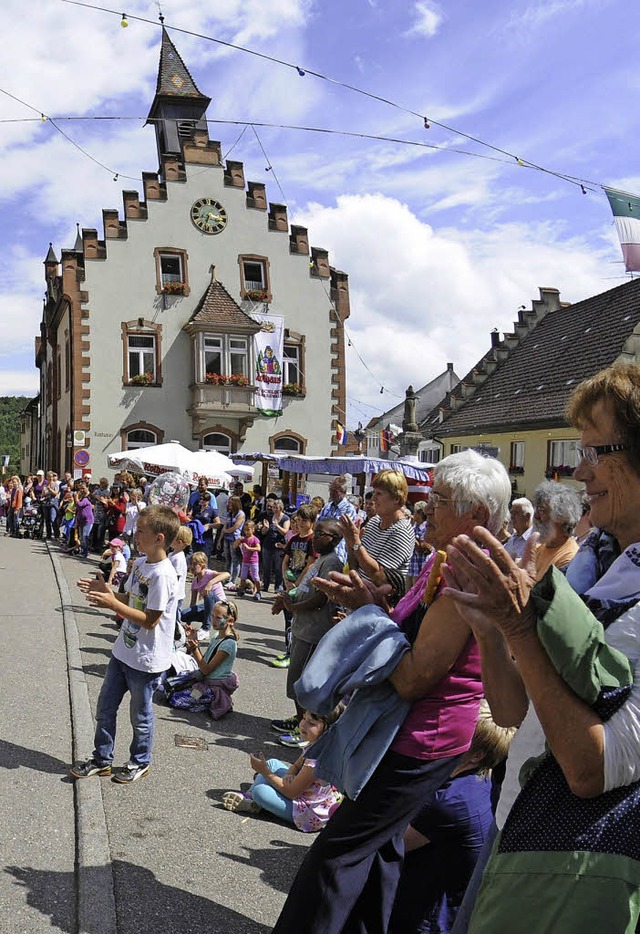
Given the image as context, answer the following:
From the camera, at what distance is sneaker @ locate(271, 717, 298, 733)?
6508 millimetres

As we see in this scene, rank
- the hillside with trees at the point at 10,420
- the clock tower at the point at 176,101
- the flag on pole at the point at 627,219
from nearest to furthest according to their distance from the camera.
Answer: the flag on pole at the point at 627,219, the clock tower at the point at 176,101, the hillside with trees at the point at 10,420

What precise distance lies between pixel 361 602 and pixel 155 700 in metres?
4.90

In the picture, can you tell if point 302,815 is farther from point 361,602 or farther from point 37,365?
point 37,365

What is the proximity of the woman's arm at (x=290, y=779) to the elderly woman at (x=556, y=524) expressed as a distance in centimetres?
176

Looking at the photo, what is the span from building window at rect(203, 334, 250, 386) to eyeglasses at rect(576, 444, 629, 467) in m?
29.3

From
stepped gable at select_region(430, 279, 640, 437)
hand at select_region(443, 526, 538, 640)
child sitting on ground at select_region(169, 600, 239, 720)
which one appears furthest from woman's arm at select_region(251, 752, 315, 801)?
stepped gable at select_region(430, 279, 640, 437)

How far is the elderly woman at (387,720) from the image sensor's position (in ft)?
8.41

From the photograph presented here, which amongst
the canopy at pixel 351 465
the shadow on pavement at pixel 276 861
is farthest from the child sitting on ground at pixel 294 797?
the canopy at pixel 351 465

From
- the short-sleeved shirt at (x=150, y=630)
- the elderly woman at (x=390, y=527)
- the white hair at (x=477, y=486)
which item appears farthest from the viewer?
the elderly woman at (x=390, y=527)

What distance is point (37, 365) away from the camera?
5225 centimetres

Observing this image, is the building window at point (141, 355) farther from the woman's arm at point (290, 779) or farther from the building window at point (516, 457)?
the woman's arm at point (290, 779)

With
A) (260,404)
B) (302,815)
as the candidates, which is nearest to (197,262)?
(260,404)

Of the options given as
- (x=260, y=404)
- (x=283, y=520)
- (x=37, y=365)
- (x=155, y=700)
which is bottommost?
(x=155, y=700)

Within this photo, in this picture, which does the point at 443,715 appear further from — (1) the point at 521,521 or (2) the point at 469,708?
(1) the point at 521,521
